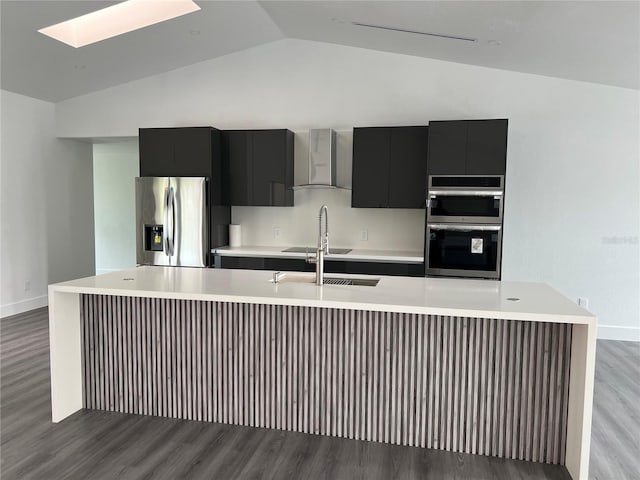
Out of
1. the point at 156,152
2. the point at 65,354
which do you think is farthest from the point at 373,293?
the point at 156,152

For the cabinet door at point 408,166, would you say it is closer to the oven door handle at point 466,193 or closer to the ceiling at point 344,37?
the oven door handle at point 466,193

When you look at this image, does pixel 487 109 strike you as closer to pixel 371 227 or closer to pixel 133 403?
pixel 371 227

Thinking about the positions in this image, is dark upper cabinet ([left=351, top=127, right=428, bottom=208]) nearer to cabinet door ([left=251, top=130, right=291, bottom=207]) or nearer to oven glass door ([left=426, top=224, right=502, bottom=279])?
oven glass door ([left=426, top=224, right=502, bottom=279])

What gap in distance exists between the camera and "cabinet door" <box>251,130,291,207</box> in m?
4.87

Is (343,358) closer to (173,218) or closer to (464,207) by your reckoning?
(464,207)

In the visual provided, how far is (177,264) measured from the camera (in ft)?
15.9

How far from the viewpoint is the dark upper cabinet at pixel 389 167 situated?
4.60 m

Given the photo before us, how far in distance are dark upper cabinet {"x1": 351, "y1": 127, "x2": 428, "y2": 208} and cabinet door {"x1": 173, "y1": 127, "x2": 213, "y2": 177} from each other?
1496mm

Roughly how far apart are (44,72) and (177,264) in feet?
8.10

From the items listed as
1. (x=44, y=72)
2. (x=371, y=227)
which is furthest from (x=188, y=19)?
(x=371, y=227)

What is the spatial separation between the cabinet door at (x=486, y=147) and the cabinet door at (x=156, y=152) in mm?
2971

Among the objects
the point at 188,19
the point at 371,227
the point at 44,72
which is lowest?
the point at 371,227

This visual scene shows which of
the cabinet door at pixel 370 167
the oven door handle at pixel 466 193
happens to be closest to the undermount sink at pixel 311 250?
the cabinet door at pixel 370 167

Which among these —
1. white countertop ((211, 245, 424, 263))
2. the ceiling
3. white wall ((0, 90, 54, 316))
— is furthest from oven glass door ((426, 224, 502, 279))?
white wall ((0, 90, 54, 316))
